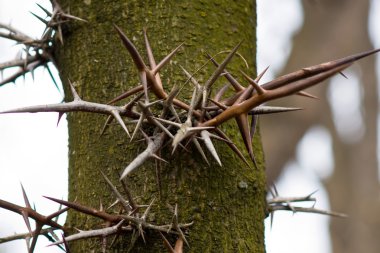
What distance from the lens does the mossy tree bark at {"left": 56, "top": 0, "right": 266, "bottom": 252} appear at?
Result: 108cm

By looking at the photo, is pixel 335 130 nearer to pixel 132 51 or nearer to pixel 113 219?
pixel 113 219

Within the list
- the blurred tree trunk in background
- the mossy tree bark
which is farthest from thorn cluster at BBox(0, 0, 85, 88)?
the blurred tree trunk in background

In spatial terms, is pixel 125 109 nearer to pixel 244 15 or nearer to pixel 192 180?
pixel 192 180

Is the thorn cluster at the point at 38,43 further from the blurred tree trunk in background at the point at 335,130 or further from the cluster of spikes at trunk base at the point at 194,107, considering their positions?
the blurred tree trunk in background at the point at 335,130

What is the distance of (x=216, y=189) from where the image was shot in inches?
43.6

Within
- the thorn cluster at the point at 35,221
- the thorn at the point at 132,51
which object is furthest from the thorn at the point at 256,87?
the thorn cluster at the point at 35,221

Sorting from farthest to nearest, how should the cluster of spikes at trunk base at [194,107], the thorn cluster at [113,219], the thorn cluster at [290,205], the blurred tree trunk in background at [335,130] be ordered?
the blurred tree trunk in background at [335,130]
the thorn cluster at [290,205]
the thorn cluster at [113,219]
the cluster of spikes at trunk base at [194,107]

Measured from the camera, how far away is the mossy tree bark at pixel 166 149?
3.55 feet

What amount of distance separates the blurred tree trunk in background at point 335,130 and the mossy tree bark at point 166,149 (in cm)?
586

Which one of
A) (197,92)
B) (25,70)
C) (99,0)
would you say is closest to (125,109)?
(197,92)

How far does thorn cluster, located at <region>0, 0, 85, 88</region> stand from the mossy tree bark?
27mm

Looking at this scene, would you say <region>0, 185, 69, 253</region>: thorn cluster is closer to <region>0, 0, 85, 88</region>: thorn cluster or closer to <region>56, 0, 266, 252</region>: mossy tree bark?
<region>56, 0, 266, 252</region>: mossy tree bark

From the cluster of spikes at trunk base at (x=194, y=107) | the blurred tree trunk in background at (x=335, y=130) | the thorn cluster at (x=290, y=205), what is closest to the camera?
the cluster of spikes at trunk base at (x=194, y=107)

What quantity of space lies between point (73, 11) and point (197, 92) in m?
0.43
